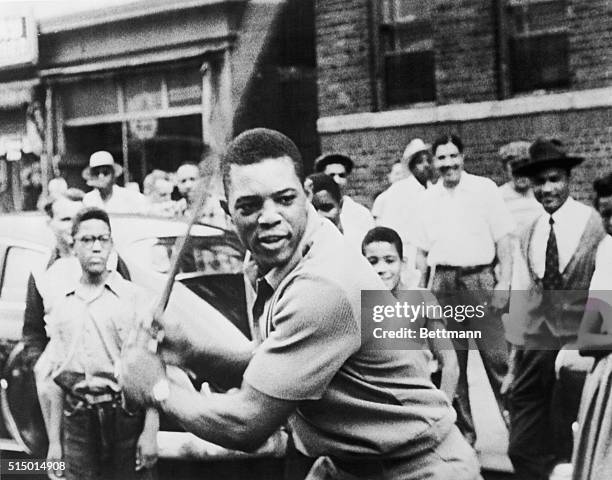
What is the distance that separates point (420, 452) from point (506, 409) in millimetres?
671

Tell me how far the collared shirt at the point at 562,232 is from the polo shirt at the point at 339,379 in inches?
29.0

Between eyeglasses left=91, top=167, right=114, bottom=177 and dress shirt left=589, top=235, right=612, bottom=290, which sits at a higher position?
eyeglasses left=91, top=167, right=114, bottom=177

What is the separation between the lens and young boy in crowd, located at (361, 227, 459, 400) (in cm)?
371

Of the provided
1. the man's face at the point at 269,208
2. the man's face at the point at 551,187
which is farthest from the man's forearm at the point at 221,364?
the man's face at the point at 551,187

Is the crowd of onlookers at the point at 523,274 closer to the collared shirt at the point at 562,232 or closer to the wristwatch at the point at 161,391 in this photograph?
the collared shirt at the point at 562,232

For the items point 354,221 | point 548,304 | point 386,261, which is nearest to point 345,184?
point 354,221

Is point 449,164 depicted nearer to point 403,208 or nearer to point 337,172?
point 403,208

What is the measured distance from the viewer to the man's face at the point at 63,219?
Result: 436 centimetres

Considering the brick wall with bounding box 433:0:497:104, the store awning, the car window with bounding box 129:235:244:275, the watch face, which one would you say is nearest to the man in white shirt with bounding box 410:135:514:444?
the brick wall with bounding box 433:0:497:104

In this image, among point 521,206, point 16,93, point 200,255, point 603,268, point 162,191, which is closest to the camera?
point 603,268

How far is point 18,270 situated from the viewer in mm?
4426

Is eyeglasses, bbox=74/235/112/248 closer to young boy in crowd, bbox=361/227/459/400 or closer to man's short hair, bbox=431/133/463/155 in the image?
young boy in crowd, bbox=361/227/459/400

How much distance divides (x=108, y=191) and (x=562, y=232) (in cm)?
198

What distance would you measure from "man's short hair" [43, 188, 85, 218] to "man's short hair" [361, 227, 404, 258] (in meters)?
1.36
